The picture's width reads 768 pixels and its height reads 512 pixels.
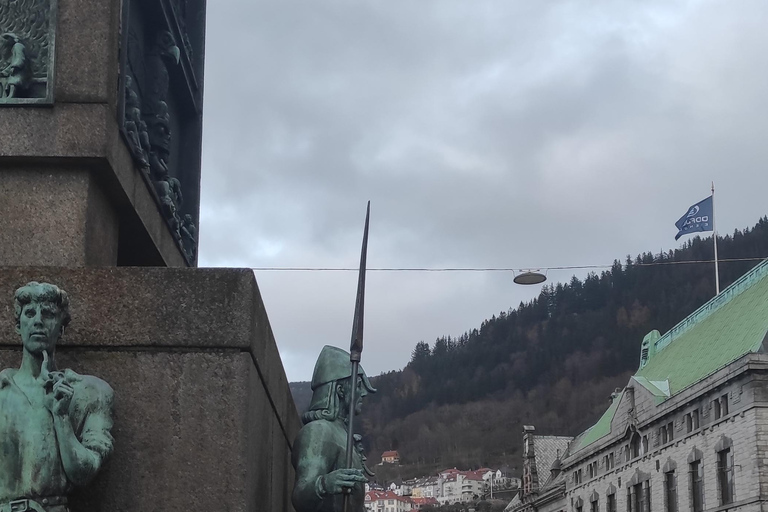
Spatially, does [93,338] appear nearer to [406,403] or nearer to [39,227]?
[39,227]

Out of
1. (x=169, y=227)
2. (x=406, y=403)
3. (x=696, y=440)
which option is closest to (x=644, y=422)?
(x=696, y=440)

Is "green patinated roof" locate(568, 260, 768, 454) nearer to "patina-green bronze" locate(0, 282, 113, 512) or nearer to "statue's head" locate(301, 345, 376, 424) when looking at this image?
"statue's head" locate(301, 345, 376, 424)

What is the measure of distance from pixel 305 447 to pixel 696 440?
4431 centimetres

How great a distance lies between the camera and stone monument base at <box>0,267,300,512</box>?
19.1ft

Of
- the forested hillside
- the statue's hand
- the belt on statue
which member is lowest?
the belt on statue

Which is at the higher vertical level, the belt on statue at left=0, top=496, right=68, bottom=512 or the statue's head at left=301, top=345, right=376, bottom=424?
the statue's head at left=301, top=345, right=376, bottom=424

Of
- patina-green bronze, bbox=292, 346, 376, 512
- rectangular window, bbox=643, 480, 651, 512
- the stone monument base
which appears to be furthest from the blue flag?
the stone monument base

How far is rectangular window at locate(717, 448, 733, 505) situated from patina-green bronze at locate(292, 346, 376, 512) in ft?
131

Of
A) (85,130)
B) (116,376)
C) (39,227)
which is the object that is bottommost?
(116,376)

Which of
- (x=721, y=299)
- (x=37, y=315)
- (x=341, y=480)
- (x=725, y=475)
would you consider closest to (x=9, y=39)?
(x=37, y=315)

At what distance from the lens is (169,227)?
28.6 ft

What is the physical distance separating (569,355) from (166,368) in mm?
179665

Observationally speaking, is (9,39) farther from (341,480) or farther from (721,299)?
(721,299)

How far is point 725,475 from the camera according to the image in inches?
1795
